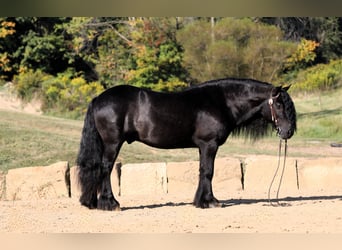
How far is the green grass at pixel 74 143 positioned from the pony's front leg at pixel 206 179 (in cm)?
237

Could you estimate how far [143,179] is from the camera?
Result: 37.7ft

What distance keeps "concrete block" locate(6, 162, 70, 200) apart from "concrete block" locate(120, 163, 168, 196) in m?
0.94

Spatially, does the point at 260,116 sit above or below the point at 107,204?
above

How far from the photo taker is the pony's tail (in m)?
9.31

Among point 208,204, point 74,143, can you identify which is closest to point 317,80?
point 74,143

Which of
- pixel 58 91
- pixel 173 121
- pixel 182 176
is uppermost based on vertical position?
pixel 58 91

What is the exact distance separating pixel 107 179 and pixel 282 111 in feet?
8.26

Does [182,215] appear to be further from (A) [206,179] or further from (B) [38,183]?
(B) [38,183]

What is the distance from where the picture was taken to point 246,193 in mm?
11266

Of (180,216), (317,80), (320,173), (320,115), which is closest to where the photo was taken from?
(180,216)

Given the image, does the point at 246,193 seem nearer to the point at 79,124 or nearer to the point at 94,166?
the point at 94,166

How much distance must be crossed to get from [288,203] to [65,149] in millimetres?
6885

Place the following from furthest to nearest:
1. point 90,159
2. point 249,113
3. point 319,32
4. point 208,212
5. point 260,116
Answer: point 319,32 < point 260,116 < point 249,113 < point 90,159 < point 208,212

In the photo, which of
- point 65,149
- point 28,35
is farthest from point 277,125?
point 28,35
